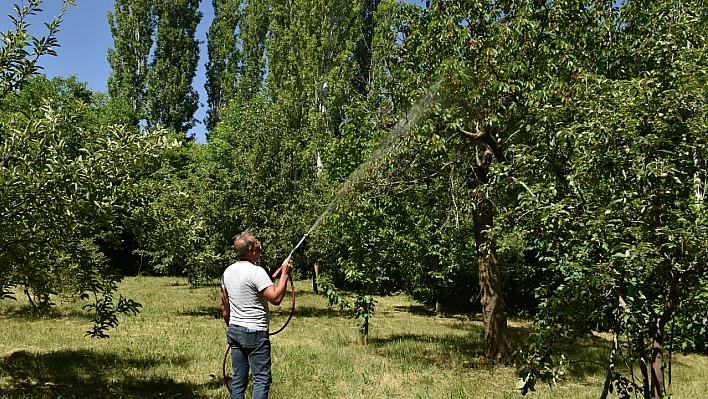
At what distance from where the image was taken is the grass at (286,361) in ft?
24.0

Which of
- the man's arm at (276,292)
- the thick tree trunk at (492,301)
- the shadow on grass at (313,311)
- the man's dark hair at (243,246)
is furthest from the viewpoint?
the shadow on grass at (313,311)

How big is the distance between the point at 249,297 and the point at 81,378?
4622mm

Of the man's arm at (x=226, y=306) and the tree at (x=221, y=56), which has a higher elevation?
the tree at (x=221, y=56)

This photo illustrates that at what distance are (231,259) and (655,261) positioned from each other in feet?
41.4

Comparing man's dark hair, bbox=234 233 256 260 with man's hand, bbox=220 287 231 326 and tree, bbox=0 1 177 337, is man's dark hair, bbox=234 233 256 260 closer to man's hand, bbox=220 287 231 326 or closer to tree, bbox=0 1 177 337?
man's hand, bbox=220 287 231 326

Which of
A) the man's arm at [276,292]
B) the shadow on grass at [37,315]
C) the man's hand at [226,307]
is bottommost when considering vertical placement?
the shadow on grass at [37,315]

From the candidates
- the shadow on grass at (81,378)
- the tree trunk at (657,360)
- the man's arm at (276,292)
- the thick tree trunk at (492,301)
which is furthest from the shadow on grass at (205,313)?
the tree trunk at (657,360)

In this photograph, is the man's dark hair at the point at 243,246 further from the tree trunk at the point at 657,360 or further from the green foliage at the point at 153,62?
the green foliage at the point at 153,62

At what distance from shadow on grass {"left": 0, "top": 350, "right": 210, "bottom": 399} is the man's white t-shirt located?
283cm

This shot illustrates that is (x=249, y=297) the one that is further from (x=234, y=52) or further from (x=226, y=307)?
(x=234, y=52)

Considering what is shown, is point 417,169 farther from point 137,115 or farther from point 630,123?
point 137,115

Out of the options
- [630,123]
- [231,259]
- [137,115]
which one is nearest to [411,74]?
[630,123]

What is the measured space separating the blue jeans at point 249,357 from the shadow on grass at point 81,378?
2.52 metres

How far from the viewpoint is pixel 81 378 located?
7.61 metres
